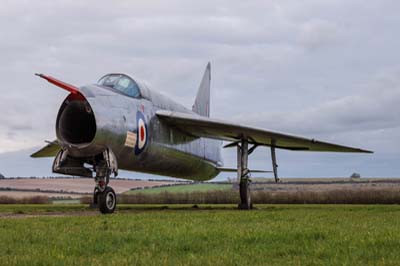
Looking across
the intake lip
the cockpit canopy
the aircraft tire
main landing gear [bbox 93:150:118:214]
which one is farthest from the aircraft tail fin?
the aircraft tire

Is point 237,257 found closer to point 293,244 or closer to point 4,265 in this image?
point 293,244

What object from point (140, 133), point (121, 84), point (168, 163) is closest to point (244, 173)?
point (168, 163)

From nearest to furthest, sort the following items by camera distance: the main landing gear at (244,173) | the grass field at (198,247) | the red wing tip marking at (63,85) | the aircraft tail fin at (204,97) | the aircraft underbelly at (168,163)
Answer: the grass field at (198,247), the red wing tip marking at (63,85), the aircraft underbelly at (168,163), the main landing gear at (244,173), the aircraft tail fin at (204,97)

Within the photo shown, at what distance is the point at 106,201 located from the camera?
46.1ft

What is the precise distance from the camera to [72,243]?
6.64 meters

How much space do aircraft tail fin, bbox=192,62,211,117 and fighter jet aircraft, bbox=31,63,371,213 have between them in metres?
2.60

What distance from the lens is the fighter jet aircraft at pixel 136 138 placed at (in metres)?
14.3

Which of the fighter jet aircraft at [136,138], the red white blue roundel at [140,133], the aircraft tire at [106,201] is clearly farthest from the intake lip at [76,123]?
the red white blue roundel at [140,133]

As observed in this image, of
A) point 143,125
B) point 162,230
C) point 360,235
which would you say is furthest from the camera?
point 143,125

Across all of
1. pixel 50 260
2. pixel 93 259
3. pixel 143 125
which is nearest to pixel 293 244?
pixel 93 259

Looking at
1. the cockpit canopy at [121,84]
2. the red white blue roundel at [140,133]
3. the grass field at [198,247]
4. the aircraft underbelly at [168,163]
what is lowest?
the grass field at [198,247]

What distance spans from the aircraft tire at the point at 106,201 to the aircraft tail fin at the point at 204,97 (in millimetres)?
11521

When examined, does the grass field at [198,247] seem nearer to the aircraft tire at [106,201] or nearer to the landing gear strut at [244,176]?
the aircraft tire at [106,201]

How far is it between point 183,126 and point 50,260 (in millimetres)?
14285
